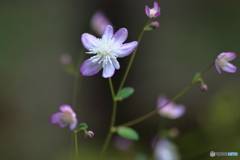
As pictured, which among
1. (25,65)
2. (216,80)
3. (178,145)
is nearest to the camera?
(178,145)

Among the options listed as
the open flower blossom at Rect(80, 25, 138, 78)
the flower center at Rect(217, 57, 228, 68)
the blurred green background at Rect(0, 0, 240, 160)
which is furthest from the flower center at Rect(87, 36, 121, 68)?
the blurred green background at Rect(0, 0, 240, 160)

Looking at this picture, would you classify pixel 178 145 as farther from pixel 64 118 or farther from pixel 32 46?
pixel 32 46

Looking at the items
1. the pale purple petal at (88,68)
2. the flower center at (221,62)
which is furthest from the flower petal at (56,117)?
the flower center at (221,62)

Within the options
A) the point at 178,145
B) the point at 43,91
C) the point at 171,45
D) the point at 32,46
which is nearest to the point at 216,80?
the point at 171,45

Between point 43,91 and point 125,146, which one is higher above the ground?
point 43,91

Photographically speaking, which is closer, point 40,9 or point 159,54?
point 159,54

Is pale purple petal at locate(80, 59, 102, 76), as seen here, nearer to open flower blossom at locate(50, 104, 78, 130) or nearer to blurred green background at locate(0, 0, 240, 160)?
open flower blossom at locate(50, 104, 78, 130)

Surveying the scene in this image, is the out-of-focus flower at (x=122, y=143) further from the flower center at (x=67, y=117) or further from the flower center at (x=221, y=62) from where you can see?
the flower center at (x=221, y=62)
